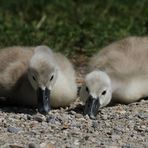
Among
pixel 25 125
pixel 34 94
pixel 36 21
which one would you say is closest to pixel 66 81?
pixel 34 94

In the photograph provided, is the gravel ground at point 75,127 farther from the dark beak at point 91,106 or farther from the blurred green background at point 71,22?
the blurred green background at point 71,22

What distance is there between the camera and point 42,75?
6.14m

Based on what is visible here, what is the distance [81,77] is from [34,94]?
4.14 feet

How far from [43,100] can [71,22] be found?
3.14m

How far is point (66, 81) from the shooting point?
6.50m

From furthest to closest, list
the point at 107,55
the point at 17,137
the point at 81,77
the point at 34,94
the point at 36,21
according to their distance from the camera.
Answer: the point at 36,21
the point at 81,77
the point at 107,55
the point at 34,94
the point at 17,137

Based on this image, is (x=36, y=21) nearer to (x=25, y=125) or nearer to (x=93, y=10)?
(x=93, y=10)

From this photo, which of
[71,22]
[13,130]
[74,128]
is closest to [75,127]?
[74,128]

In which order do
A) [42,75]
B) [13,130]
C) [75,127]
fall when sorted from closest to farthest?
[13,130] < [75,127] < [42,75]

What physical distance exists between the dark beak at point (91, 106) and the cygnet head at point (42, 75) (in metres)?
0.33

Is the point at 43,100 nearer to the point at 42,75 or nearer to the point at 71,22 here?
the point at 42,75

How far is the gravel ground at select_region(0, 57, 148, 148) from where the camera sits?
5398 millimetres

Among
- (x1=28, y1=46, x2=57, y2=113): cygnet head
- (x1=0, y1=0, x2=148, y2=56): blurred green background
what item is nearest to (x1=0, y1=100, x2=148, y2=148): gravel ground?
(x1=28, y1=46, x2=57, y2=113): cygnet head

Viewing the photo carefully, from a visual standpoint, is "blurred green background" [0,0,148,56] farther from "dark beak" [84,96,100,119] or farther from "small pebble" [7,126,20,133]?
"small pebble" [7,126,20,133]
